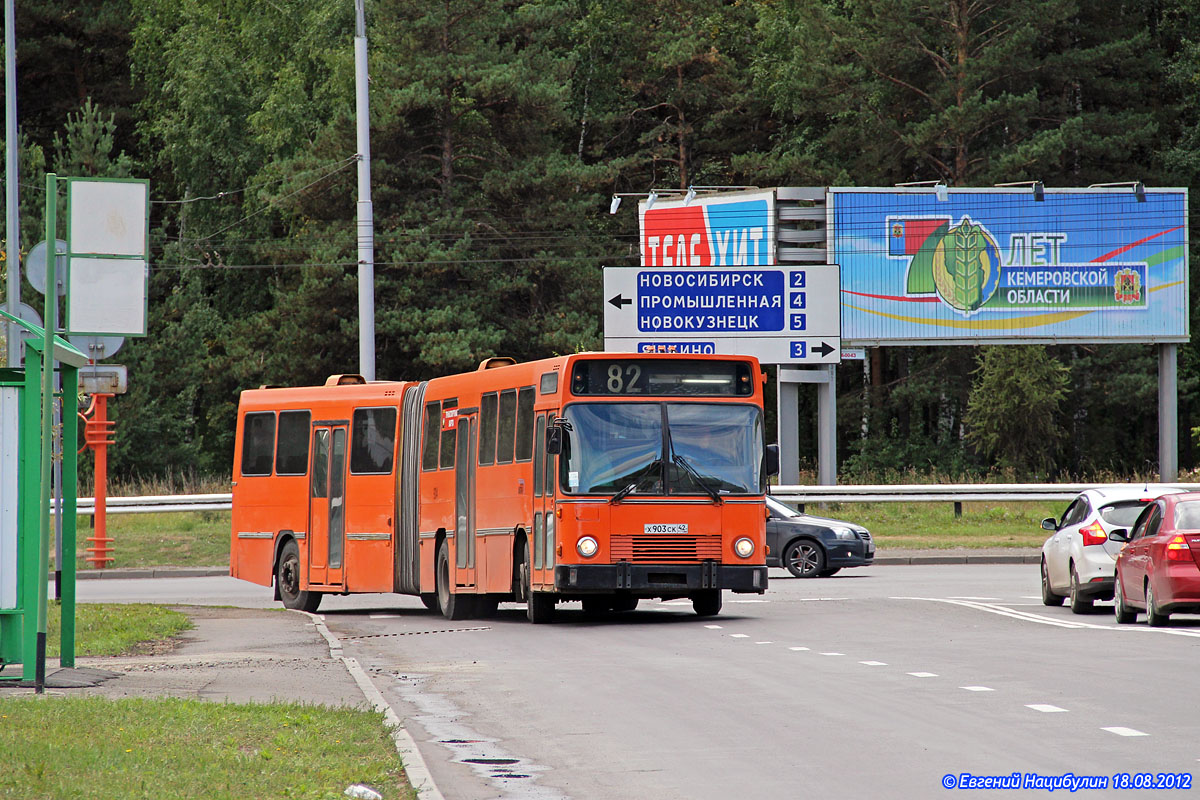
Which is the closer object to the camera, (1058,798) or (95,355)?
(1058,798)

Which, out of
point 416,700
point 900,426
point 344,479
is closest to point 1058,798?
point 416,700

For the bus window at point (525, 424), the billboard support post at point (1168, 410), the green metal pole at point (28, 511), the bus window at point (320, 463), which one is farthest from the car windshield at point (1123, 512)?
the billboard support post at point (1168, 410)

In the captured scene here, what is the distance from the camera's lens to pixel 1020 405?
54.1 meters

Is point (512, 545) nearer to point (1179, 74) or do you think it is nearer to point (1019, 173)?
point (1019, 173)

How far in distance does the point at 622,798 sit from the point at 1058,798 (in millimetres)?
2055

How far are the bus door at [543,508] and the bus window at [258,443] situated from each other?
6.92 metres

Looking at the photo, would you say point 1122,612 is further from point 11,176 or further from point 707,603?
point 11,176

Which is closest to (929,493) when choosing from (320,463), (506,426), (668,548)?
(320,463)

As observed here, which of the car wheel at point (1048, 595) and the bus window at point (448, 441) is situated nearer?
the car wheel at point (1048, 595)

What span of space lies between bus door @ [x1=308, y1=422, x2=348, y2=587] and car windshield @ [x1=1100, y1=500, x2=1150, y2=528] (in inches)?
402

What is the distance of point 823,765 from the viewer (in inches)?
376

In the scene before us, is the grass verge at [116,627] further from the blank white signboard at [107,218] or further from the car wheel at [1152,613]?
the car wheel at [1152,613]

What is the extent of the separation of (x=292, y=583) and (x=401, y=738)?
15479mm

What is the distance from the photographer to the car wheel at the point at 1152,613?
1844 centimetres
